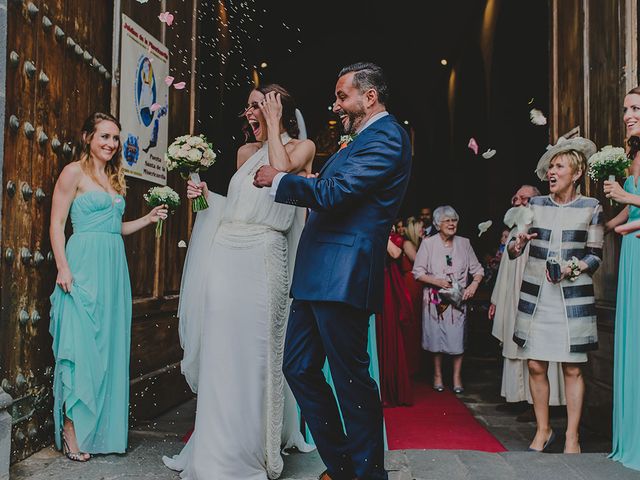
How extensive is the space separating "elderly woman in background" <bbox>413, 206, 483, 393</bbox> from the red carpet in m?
0.56

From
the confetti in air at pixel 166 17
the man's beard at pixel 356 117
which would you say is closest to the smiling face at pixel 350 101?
the man's beard at pixel 356 117

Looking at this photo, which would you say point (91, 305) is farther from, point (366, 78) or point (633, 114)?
point (633, 114)

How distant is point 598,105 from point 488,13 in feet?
24.8

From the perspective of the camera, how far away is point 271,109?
3449 mm

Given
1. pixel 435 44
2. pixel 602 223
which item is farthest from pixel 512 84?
pixel 602 223

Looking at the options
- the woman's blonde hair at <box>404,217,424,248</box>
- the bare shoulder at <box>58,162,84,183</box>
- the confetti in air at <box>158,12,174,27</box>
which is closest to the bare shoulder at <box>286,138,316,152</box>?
the bare shoulder at <box>58,162,84,183</box>

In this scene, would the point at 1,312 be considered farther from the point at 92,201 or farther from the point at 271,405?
the point at 271,405

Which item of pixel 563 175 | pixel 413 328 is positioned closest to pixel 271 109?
pixel 563 175

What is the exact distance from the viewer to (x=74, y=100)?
14.1ft

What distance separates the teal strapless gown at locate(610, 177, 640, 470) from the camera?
3.82 metres

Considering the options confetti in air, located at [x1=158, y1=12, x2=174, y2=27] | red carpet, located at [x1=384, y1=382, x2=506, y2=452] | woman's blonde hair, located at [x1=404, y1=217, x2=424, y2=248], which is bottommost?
red carpet, located at [x1=384, y1=382, x2=506, y2=452]

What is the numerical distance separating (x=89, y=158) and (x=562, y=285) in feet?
9.94

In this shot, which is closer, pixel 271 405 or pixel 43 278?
pixel 271 405

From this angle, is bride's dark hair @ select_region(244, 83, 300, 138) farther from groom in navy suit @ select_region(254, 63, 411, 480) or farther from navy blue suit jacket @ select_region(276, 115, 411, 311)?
navy blue suit jacket @ select_region(276, 115, 411, 311)
